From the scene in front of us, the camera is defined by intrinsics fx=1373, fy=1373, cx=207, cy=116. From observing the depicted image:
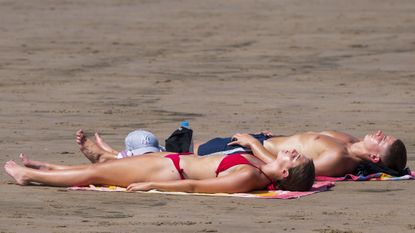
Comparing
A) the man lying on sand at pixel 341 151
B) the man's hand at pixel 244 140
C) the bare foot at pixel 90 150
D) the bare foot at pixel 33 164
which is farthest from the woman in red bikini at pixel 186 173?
the bare foot at pixel 90 150

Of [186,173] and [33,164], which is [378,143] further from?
[33,164]

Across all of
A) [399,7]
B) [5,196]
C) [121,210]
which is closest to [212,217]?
[121,210]

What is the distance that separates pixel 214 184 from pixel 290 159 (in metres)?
0.59

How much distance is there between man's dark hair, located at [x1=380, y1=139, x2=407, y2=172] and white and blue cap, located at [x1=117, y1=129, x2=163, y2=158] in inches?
72.1

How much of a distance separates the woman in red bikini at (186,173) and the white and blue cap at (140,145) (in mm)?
549

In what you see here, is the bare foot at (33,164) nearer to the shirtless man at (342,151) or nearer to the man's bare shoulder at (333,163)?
the shirtless man at (342,151)

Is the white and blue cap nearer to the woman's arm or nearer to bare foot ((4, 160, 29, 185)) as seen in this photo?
the woman's arm

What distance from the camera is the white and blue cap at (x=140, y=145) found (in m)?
11.0

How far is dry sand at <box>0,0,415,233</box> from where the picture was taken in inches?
369

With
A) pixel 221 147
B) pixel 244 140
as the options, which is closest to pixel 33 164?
pixel 221 147

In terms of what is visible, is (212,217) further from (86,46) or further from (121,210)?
(86,46)

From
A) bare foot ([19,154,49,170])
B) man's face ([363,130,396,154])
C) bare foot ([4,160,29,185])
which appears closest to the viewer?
bare foot ([4,160,29,185])

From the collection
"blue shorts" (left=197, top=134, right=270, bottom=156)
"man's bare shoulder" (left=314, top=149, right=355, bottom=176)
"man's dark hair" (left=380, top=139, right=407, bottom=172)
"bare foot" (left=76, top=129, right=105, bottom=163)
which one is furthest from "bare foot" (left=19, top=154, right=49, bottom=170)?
"man's dark hair" (left=380, top=139, right=407, bottom=172)

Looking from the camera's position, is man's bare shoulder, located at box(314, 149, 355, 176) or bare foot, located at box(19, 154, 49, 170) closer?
bare foot, located at box(19, 154, 49, 170)
